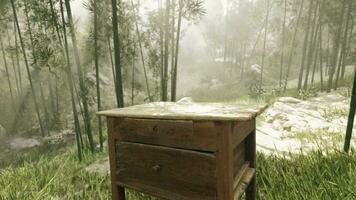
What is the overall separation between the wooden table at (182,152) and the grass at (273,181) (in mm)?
639

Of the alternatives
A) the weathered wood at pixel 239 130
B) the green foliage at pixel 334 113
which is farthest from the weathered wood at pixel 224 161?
the green foliage at pixel 334 113

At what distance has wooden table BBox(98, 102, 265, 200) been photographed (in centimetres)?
142

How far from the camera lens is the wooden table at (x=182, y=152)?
1.42 meters

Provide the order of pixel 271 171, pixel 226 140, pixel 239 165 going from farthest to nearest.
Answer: pixel 271 171 < pixel 239 165 < pixel 226 140

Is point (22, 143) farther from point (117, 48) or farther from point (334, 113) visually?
point (334, 113)

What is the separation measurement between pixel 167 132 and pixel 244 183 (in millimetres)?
684

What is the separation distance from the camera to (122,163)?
189 centimetres

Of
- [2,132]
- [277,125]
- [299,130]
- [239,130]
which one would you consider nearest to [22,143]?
[2,132]

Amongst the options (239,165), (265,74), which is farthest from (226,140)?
(265,74)

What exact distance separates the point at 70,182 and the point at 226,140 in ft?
8.56

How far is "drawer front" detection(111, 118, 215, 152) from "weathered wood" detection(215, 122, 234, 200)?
0.05m

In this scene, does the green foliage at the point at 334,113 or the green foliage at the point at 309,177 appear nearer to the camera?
the green foliage at the point at 309,177

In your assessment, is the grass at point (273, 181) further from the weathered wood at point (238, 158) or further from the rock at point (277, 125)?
the rock at point (277, 125)

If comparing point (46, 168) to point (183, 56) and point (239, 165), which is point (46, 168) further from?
point (183, 56)
